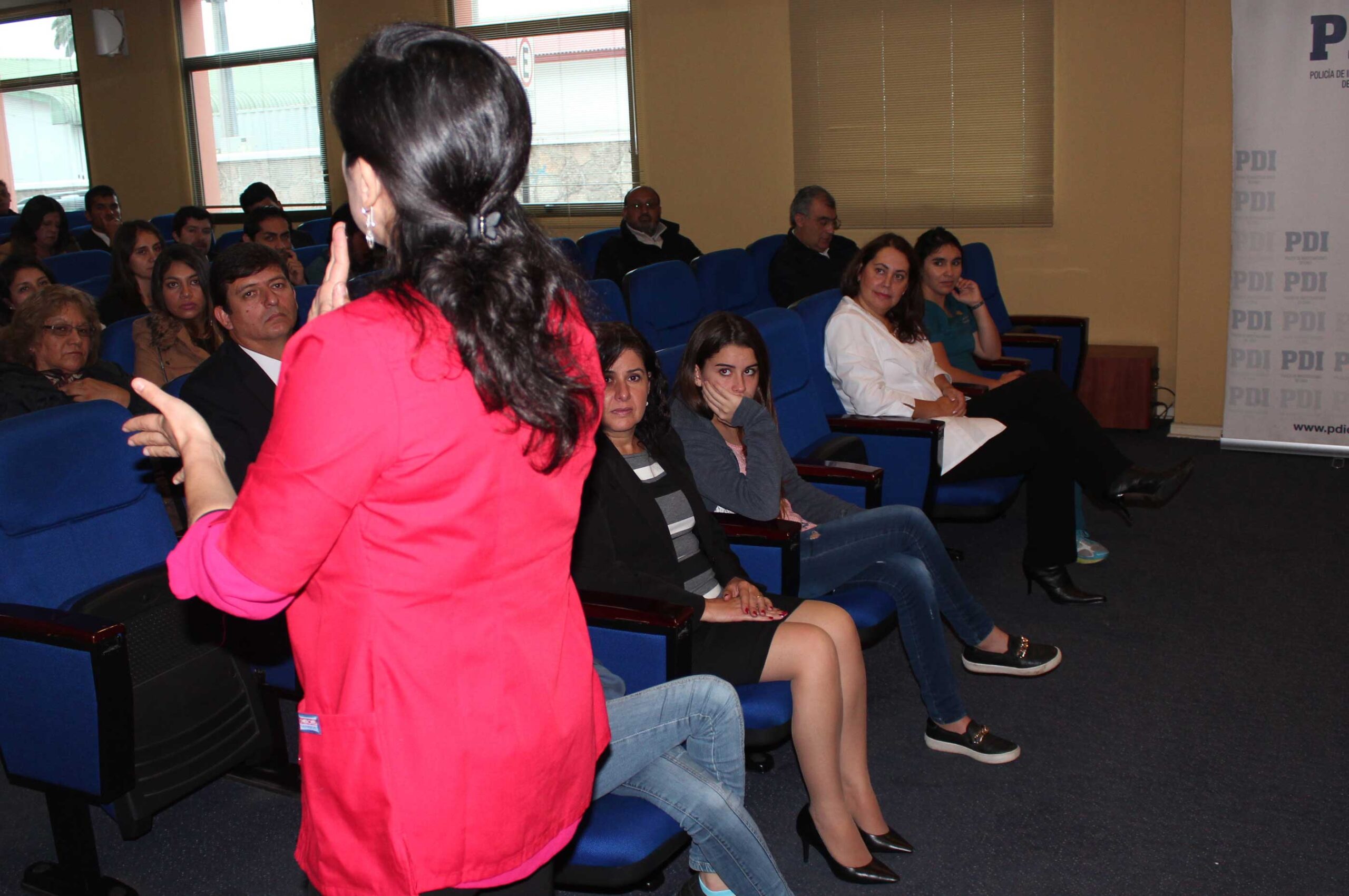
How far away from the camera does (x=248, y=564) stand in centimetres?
87

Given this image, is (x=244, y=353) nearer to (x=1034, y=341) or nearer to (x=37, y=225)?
(x=1034, y=341)

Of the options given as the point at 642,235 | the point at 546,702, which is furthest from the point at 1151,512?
the point at 546,702

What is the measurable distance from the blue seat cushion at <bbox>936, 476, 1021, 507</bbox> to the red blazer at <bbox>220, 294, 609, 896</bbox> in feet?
8.30

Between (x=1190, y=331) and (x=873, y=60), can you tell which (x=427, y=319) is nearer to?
(x=1190, y=331)

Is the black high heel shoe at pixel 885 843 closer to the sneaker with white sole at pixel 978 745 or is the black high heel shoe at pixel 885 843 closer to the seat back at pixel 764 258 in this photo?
the sneaker with white sole at pixel 978 745

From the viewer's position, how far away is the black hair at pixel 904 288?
3695 mm

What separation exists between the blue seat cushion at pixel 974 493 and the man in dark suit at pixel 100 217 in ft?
19.0

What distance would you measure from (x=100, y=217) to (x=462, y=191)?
7.06 meters

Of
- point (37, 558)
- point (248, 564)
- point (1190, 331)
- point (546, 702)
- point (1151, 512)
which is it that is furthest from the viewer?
point (1190, 331)

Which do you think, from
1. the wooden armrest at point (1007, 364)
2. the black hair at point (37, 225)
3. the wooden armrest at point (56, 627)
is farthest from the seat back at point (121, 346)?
the black hair at point (37, 225)

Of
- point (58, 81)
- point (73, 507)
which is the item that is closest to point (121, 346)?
point (73, 507)

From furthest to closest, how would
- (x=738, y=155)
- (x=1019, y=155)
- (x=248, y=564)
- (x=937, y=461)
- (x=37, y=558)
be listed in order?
1. (x=738, y=155)
2. (x=1019, y=155)
3. (x=937, y=461)
4. (x=37, y=558)
5. (x=248, y=564)

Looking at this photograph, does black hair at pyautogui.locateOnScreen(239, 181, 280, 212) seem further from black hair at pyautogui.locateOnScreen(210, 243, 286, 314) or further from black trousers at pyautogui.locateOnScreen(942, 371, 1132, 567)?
black trousers at pyautogui.locateOnScreen(942, 371, 1132, 567)

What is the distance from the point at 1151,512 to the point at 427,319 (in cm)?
404
